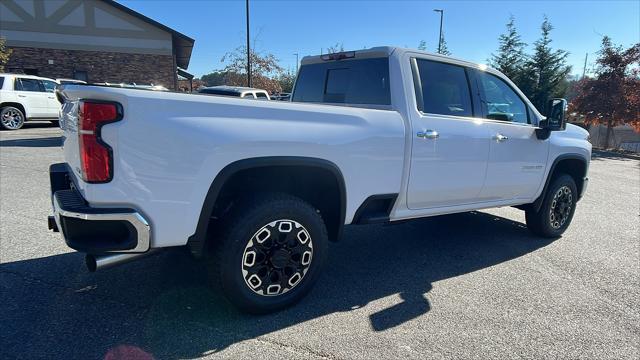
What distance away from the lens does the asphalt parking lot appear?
2.70 meters

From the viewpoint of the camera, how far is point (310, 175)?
3.23m

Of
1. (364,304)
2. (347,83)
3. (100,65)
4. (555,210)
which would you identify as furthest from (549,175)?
(100,65)

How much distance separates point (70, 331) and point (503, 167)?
13.1ft

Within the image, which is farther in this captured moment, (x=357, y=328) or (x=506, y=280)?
(x=506, y=280)

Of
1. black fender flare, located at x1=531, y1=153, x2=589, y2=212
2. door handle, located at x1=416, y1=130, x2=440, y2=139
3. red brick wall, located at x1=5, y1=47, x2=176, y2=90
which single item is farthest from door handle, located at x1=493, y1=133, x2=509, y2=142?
red brick wall, located at x1=5, y1=47, x2=176, y2=90

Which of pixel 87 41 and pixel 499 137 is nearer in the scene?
pixel 499 137

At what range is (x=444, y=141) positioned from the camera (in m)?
3.70

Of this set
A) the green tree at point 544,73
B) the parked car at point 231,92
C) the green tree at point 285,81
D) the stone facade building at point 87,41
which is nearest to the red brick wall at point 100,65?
the stone facade building at point 87,41

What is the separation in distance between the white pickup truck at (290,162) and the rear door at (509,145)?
0.06 feet

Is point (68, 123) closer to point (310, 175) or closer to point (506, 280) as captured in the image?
point (310, 175)

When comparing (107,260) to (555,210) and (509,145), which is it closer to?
(509,145)

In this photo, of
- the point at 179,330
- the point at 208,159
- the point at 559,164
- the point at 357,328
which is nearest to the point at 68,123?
the point at 208,159

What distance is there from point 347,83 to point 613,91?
18530 mm

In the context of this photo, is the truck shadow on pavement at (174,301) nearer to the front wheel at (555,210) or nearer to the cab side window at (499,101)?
the front wheel at (555,210)
